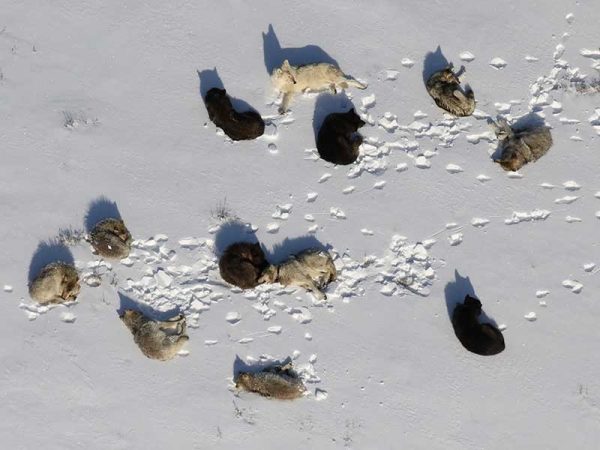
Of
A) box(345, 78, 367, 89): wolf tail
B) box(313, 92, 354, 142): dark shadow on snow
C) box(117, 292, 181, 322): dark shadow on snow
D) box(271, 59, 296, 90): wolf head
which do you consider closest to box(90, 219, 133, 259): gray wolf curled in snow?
box(117, 292, 181, 322): dark shadow on snow

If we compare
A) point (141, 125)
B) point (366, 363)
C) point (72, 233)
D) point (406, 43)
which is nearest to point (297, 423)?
point (366, 363)

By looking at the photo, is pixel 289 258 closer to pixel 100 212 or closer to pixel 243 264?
pixel 243 264

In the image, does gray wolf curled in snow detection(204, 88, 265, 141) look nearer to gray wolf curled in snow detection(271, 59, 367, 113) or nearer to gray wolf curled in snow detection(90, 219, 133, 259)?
gray wolf curled in snow detection(271, 59, 367, 113)

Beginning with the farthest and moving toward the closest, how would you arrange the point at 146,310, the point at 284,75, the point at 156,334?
1. the point at 146,310
2. the point at 284,75
3. the point at 156,334

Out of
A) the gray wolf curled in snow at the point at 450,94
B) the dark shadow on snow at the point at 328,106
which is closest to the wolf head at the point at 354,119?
the dark shadow on snow at the point at 328,106

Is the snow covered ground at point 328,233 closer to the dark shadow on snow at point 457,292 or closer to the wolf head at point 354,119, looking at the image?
the dark shadow on snow at point 457,292

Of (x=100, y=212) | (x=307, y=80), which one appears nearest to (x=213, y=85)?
(x=307, y=80)

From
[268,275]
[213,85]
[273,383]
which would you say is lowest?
[273,383]
